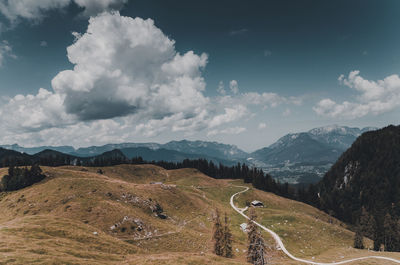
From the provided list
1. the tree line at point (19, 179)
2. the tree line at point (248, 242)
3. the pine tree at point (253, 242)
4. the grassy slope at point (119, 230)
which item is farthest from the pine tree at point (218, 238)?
the tree line at point (19, 179)

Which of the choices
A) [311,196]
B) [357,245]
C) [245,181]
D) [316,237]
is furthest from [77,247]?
[311,196]

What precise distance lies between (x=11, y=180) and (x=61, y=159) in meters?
124

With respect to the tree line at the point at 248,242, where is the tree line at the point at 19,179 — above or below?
above

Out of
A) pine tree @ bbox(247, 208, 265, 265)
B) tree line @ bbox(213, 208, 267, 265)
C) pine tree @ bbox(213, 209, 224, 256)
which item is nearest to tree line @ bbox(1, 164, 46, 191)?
pine tree @ bbox(213, 209, 224, 256)

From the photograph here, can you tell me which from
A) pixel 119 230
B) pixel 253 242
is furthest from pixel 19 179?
pixel 253 242

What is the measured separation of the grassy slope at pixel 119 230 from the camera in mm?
30984

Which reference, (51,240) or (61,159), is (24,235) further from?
(61,159)

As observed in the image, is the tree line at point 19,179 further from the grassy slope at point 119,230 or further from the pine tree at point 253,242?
the pine tree at point 253,242

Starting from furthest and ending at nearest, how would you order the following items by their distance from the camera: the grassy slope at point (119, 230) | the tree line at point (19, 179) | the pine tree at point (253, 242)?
1. the tree line at point (19, 179)
2. the pine tree at point (253, 242)
3. the grassy slope at point (119, 230)

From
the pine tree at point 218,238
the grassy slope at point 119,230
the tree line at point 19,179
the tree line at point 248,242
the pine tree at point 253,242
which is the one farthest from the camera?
the tree line at point 19,179

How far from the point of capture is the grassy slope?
31.0 m

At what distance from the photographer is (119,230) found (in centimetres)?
5312

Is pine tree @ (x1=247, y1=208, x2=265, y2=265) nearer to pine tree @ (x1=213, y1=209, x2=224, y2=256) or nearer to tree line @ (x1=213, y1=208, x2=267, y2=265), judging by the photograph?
tree line @ (x1=213, y1=208, x2=267, y2=265)

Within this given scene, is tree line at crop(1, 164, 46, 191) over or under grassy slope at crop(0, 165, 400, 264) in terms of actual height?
over
